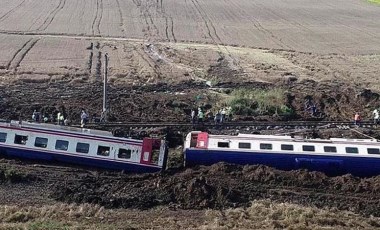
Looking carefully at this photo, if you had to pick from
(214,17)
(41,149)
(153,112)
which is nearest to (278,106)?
(153,112)

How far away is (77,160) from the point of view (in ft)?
93.9

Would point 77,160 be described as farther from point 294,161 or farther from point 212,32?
point 212,32

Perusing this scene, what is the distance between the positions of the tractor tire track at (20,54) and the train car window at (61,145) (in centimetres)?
2191

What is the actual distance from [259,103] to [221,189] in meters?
15.9

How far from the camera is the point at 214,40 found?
6681 cm

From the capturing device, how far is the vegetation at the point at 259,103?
39.4 m

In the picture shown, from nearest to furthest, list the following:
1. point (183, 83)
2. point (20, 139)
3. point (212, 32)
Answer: point (20, 139) < point (183, 83) < point (212, 32)

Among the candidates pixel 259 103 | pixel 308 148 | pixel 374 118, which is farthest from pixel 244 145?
pixel 374 118

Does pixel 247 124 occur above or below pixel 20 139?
above

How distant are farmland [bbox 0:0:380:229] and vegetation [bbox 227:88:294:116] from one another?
812mm

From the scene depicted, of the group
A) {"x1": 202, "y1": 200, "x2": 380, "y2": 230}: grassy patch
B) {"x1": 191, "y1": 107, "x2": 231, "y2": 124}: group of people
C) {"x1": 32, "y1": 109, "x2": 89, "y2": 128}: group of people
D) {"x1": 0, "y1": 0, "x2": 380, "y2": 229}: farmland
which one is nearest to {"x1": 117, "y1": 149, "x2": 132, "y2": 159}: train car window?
{"x1": 0, "y1": 0, "x2": 380, "y2": 229}: farmland

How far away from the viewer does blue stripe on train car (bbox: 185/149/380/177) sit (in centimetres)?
2780

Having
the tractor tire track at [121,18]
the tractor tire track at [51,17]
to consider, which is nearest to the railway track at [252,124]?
the tractor tire track at [121,18]

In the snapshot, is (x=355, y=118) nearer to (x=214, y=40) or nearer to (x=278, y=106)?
(x=278, y=106)
